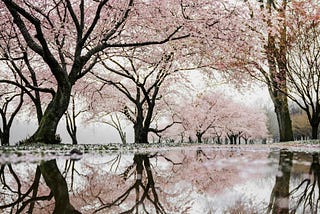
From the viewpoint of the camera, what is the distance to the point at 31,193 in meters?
3.22

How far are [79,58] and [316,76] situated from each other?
18.0 m

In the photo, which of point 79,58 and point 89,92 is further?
point 89,92

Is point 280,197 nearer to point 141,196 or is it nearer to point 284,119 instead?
point 141,196

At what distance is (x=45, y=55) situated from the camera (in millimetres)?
13750

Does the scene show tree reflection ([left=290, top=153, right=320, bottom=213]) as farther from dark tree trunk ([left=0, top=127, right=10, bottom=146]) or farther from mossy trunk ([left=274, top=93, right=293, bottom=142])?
dark tree trunk ([left=0, top=127, right=10, bottom=146])

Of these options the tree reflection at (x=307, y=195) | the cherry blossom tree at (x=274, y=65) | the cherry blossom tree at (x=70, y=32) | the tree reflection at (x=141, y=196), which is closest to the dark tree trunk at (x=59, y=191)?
the tree reflection at (x=141, y=196)

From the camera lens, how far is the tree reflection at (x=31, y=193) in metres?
2.47

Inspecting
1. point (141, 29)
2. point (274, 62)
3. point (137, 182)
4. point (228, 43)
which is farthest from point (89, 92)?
point (137, 182)

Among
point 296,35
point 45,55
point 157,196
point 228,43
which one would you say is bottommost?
point 157,196

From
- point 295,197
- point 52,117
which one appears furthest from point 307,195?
point 52,117

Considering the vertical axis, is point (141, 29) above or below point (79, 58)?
above

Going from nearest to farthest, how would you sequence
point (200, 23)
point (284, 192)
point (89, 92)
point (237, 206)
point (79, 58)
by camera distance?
point (237, 206) → point (284, 192) → point (79, 58) → point (200, 23) → point (89, 92)

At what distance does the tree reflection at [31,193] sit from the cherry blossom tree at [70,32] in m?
9.47

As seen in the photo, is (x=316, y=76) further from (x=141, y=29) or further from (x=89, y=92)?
(x=89, y=92)
